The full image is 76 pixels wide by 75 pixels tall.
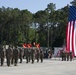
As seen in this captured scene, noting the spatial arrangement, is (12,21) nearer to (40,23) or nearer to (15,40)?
(15,40)

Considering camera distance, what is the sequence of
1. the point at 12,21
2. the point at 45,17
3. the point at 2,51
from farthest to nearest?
the point at 45,17
the point at 12,21
the point at 2,51

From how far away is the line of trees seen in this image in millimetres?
96062

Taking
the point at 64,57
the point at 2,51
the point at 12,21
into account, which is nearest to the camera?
the point at 2,51

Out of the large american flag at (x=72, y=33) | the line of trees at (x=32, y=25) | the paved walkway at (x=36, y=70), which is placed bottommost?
the paved walkway at (x=36, y=70)

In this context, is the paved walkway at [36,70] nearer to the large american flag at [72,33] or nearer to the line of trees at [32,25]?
the large american flag at [72,33]

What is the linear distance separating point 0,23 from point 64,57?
2091 inches

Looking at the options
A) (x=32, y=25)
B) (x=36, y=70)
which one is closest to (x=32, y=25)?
(x=32, y=25)

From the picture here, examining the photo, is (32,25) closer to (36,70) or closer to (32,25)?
(32,25)

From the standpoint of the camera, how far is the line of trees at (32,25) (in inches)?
3782

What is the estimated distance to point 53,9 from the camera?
116 m

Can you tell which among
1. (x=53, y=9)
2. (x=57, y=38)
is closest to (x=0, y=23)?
(x=57, y=38)

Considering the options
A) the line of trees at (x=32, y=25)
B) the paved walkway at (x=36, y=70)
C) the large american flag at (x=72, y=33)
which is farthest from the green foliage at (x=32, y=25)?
the large american flag at (x=72, y=33)

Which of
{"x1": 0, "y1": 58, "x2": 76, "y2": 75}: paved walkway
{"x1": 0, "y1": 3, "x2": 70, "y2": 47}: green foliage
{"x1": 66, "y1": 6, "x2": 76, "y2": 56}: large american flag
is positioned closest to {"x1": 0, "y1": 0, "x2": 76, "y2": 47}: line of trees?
{"x1": 0, "y1": 3, "x2": 70, "y2": 47}: green foliage

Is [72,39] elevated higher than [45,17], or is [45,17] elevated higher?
[45,17]
